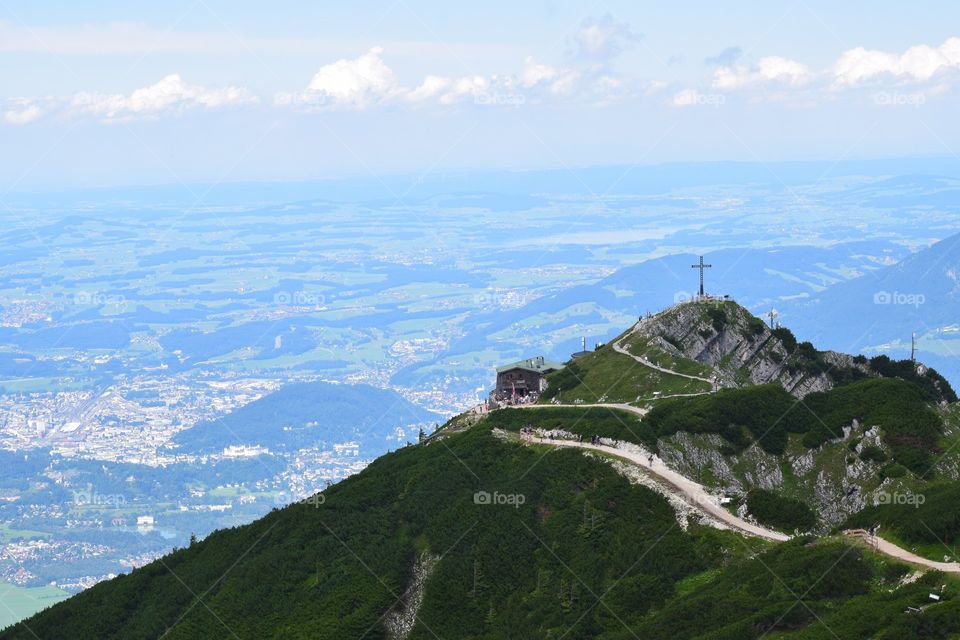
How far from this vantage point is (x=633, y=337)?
11344 centimetres

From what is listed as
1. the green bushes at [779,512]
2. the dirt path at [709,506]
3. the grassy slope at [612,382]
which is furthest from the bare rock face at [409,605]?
the grassy slope at [612,382]

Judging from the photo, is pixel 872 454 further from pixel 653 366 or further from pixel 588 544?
pixel 653 366

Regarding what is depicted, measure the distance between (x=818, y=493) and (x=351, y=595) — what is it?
28504 millimetres

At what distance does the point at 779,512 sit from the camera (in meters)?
63.6

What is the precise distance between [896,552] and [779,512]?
1237cm

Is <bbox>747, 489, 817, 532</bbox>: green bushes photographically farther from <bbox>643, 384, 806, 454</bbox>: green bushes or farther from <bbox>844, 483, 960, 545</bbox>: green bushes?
<bbox>643, 384, 806, 454</bbox>: green bushes

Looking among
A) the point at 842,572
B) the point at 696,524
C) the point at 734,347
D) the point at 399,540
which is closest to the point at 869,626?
the point at 842,572

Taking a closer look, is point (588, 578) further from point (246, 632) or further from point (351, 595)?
point (246, 632)

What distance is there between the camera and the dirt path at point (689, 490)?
6212 cm

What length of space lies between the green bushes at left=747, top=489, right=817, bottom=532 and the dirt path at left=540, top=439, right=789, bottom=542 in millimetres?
772

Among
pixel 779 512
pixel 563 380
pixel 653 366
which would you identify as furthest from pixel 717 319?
pixel 779 512

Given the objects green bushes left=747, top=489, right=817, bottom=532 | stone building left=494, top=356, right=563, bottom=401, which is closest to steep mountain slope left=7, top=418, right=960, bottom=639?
green bushes left=747, top=489, right=817, bottom=532

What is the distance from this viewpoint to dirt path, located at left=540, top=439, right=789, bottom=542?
62119 millimetres

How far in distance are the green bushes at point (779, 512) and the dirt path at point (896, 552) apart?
759cm
